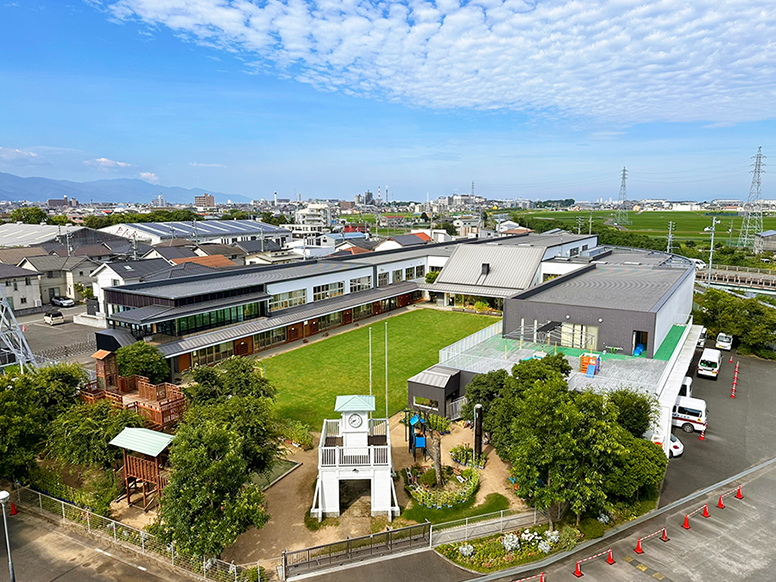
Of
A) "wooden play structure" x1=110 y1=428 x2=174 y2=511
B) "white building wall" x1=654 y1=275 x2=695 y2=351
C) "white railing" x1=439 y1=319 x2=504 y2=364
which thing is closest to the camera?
"wooden play structure" x1=110 y1=428 x2=174 y2=511

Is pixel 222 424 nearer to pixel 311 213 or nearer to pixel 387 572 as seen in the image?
pixel 387 572

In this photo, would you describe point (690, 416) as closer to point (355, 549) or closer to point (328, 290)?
point (355, 549)

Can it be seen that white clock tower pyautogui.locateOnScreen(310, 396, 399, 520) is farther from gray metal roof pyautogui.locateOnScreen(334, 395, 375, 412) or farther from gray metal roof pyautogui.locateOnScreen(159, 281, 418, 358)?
gray metal roof pyautogui.locateOnScreen(159, 281, 418, 358)

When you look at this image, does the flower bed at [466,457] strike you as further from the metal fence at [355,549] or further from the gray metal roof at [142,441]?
the gray metal roof at [142,441]

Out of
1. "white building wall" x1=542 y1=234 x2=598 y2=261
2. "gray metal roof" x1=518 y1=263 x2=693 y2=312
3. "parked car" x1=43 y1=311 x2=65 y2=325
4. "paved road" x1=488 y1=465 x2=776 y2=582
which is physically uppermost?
"white building wall" x1=542 y1=234 x2=598 y2=261

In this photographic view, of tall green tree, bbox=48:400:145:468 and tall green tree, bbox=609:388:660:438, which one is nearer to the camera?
tall green tree, bbox=48:400:145:468

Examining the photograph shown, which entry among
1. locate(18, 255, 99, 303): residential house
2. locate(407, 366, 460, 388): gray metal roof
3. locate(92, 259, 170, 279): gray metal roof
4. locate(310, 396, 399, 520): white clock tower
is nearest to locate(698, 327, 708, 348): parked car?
locate(407, 366, 460, 388): gray metal roof
